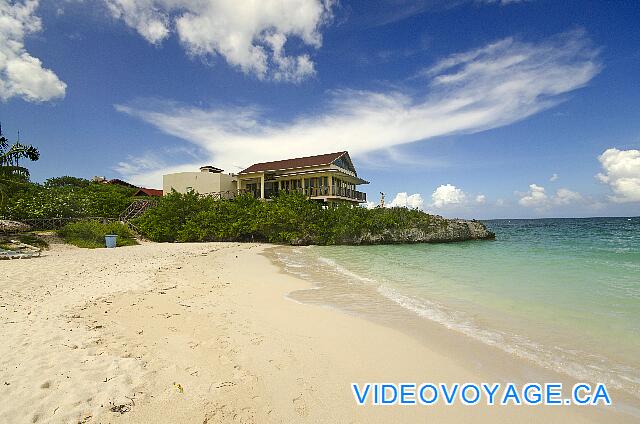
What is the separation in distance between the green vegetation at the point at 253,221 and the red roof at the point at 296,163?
7514 millimetres

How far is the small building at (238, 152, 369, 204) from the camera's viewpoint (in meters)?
32.0

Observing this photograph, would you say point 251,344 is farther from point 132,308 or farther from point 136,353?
point 132,308

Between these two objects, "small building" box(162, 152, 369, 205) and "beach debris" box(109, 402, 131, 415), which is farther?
"small building" box(162, 152, 369, 205)

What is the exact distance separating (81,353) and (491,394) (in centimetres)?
485

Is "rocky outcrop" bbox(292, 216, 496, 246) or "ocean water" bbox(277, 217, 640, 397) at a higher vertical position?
"rocky outcrop" bbox(292, 216, 496, 246)

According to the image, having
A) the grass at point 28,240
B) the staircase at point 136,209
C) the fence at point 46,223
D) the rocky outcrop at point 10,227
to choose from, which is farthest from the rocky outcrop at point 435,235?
the rocky outcrop at point 10,227

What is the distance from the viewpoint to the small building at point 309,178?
3197 cm

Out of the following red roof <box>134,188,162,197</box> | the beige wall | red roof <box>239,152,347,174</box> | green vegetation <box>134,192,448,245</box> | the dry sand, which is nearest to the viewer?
the dry sand

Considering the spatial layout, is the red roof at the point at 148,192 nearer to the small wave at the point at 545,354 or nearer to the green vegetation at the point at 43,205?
the green vegetation at the point at 43,205

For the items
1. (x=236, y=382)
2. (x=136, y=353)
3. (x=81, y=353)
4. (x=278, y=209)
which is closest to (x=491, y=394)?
(x=236, y=382)

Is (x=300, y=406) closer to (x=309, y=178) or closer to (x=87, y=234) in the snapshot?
(x=87, y=234)

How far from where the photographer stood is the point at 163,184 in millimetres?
37438

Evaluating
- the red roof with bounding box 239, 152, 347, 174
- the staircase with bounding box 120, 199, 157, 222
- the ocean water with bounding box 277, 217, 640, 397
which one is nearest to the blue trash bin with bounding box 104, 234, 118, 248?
the staircase with bounding box 120, 199, 157, 222

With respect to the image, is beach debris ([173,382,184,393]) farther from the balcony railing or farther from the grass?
the balcony railing
